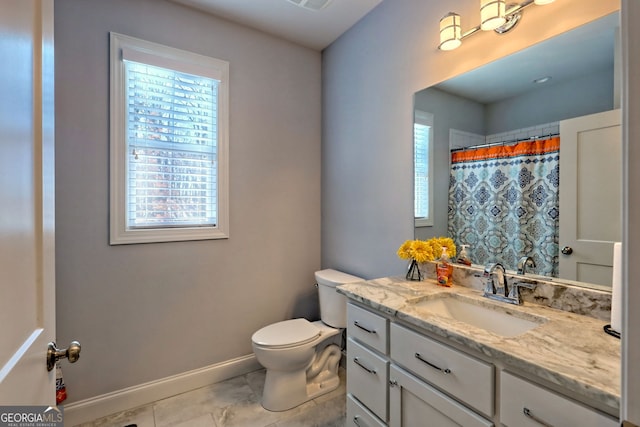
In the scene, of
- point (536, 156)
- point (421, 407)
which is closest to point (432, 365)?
point (421, 407)

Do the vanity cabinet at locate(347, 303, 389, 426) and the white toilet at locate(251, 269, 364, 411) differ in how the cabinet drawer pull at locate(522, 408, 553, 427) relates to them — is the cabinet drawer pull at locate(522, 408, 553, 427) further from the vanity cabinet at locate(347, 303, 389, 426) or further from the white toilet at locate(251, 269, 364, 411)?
the white toilet at locate(251, 269, 364, 411)

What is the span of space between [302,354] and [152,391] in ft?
3.43

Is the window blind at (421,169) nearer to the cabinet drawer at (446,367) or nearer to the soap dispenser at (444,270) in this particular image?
the soap dispenser at (444,270)

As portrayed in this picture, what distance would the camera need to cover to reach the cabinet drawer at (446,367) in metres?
0.92

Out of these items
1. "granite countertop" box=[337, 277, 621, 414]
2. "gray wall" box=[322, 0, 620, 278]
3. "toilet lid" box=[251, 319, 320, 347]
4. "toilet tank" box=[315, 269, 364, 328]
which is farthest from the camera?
"toilet tank" box=[315, 269, 364, 328]

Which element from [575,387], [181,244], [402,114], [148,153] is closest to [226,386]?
[181,244]

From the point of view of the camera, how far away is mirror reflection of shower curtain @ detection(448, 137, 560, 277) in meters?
1.24

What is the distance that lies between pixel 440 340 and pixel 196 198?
179cm

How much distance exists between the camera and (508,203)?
1397 mm

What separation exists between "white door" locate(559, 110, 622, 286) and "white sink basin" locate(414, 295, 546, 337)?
26 cm

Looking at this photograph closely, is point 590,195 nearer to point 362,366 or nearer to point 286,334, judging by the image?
point 362,366

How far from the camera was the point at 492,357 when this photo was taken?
90cm

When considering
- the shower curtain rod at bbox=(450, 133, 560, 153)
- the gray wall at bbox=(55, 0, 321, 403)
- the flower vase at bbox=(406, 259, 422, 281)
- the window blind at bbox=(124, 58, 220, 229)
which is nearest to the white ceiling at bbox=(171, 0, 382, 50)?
the gray wall at bbox=(55, 0, 321, 403)

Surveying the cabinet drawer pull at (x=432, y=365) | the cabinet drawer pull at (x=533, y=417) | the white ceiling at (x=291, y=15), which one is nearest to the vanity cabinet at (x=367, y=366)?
the cabinet drawer pull at (x=432, y=365)
